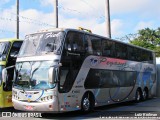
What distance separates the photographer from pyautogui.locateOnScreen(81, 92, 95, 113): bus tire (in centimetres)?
1503

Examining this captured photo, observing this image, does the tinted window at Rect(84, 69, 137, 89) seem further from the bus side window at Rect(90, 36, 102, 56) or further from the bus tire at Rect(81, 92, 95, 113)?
the bus side window at Rect(90, 36, 102, 56)

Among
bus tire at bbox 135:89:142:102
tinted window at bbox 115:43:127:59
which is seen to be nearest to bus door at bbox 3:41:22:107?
tinted window at bbox 115:43:127:59

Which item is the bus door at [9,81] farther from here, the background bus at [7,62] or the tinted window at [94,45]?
the tinted window at [94,45]

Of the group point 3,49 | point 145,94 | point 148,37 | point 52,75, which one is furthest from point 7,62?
point 148,37

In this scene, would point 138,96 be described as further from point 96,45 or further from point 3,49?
point 3,49

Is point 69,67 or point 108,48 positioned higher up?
point 108,48

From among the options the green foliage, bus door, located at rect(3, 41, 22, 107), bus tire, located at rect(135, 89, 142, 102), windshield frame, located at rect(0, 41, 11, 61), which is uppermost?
the green foliage

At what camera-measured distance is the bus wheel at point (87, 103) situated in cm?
1500

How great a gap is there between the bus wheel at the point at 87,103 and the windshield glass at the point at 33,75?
2.38 meters

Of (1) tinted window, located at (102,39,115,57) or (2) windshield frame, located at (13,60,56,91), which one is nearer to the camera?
(2) windshield frame, located at (13,60,56,91)

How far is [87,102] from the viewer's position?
15.4m

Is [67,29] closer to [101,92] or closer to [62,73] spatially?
[62,73]

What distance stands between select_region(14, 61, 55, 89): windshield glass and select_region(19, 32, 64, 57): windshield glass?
0.53m

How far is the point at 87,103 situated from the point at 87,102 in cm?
5
